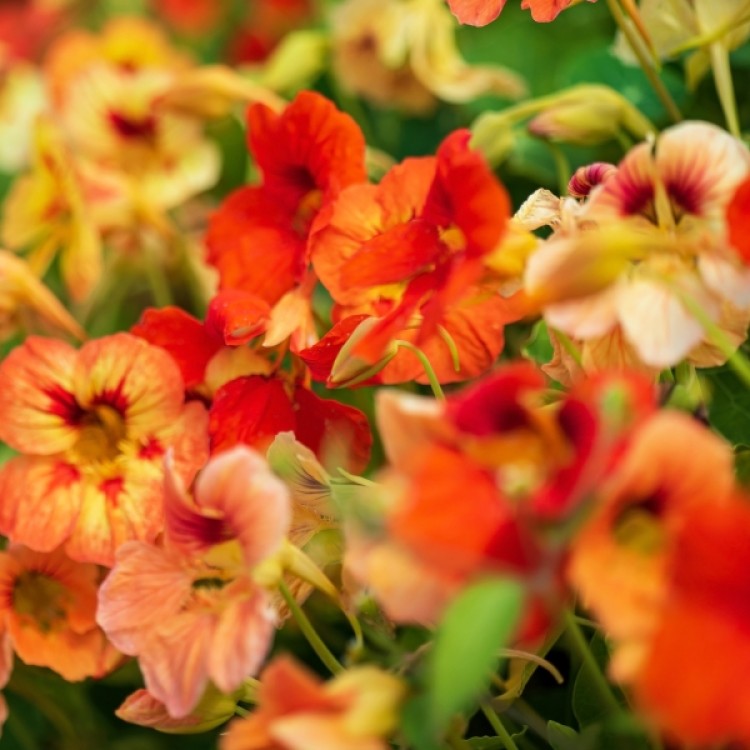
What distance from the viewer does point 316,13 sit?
137cm

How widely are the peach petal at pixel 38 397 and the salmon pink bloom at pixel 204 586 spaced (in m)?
0.13

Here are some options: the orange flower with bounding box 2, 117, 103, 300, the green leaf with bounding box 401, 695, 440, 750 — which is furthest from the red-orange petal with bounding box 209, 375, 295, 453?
the orange flower with bounding box 2, 117, 103, 300

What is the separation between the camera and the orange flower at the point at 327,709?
0.38m

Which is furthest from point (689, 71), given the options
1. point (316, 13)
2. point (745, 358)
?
point (316, 13)

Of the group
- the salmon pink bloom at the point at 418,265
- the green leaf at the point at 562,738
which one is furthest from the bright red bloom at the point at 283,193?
the green leaf at the point at 562,738

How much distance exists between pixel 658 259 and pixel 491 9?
0.60 ft

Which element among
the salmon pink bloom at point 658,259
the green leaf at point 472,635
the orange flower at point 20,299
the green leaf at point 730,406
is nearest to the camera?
the green leaf at point 472,635

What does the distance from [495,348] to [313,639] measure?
16 cm

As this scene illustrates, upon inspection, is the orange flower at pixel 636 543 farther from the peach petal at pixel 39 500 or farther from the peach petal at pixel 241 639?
the peach petal at pixel 39 500

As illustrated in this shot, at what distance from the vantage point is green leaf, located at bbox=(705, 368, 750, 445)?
24.9 inches

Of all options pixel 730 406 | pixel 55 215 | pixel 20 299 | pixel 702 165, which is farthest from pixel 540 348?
pixel 55 215

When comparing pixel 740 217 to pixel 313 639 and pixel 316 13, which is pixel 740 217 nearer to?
pixel 313 639

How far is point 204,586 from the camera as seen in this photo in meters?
0.52

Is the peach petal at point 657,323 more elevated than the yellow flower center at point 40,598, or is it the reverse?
the peach petal at point 657,323
